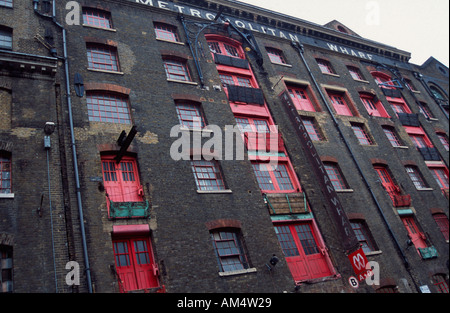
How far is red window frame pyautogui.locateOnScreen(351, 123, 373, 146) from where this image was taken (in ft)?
73.5

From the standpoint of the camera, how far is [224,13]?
23.4 m

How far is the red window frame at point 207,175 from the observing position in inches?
579

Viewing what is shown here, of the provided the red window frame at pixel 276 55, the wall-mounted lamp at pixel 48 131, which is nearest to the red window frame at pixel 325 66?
the red window frame at pixel 276 55

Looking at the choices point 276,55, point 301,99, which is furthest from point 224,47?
point 301,99

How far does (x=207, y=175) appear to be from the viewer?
→ 49.6ft

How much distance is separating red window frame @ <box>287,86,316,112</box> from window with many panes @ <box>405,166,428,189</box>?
7842mm

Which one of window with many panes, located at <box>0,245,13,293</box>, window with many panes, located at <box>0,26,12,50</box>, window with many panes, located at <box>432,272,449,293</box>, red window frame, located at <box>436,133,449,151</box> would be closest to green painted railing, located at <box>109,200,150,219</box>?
window with many panes, located at <box>0,245,13,293</box>

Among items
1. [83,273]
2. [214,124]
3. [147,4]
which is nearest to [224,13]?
[147,4]

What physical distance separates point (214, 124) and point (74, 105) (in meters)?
6.18

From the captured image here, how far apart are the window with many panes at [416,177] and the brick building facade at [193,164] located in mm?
95

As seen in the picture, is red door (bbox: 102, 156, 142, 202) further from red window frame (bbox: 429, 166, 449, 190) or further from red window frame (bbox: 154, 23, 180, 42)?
red window frame (bbox: 429, 166, 449, 190)

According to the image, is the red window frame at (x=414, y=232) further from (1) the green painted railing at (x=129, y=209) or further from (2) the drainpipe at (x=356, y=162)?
(1) the green painted railing at (x=129, y=209)

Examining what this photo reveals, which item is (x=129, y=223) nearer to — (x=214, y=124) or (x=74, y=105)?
(x=74, y=105)

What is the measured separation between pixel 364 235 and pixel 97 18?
59.1ft
